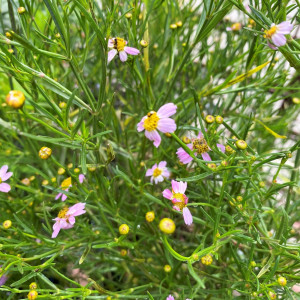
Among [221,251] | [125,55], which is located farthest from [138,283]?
[125,55]

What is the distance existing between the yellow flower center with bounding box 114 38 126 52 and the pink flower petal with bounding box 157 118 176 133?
176 mm

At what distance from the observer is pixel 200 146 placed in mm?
684

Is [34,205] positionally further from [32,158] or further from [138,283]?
[138,283]

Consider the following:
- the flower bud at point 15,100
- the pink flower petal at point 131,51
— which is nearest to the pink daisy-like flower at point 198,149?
the pink flower petal at point 131,51

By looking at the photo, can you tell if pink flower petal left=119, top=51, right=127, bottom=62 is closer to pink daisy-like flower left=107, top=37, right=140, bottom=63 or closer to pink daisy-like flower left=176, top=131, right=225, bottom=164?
pink daisy-like flower left=107, top=37, right=140, bottom=63

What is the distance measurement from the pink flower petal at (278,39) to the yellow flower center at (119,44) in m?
0.30

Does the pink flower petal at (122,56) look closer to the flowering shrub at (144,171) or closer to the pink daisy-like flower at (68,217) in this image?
the flowering shrub at (144,171)

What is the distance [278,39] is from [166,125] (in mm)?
246

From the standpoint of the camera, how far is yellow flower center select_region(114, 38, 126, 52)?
25.4 inches

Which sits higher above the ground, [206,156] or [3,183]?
[206,156]

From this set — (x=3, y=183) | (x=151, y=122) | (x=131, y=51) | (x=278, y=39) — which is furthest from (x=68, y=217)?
(x=278, y=39)

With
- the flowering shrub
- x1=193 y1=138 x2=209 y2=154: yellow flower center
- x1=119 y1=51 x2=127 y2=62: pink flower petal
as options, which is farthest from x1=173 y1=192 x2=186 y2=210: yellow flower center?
x1=119 y1=51 x2=127 y2=62: pink flower petal

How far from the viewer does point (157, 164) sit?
81cm

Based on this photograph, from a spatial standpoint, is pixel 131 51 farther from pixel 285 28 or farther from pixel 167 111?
pixel 285 28
